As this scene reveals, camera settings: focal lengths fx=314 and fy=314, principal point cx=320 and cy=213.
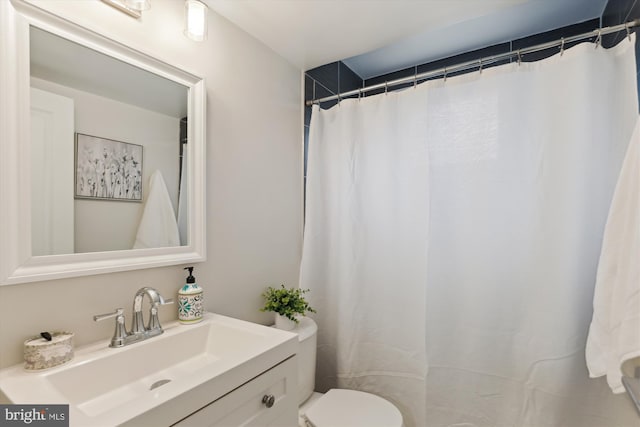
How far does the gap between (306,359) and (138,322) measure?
809mm

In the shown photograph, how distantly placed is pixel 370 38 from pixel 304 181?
88 cm

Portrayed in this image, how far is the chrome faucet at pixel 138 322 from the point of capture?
102 cm

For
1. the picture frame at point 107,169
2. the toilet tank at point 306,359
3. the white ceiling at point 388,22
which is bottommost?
the toilet tank at point 306,359

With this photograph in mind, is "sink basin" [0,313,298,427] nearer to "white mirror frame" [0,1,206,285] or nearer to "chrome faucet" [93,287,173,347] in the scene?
"chrome faucet" [93,287,173,347]

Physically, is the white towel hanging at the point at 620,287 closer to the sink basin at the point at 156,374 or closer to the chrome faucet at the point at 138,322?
the sink basin at the point at 156,374

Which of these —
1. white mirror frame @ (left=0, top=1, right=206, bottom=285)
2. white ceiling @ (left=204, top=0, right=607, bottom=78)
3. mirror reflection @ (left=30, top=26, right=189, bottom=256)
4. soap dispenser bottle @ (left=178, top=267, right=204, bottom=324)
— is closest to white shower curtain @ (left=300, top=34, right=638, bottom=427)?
white ceiling @ (left=204, top=0, right=607, bottom=78)

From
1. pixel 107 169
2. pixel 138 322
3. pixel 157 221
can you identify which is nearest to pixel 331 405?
pixel 138 322

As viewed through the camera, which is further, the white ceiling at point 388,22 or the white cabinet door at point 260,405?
the white ceiling at point 388,22

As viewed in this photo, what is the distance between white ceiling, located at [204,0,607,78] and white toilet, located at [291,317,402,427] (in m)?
1.50

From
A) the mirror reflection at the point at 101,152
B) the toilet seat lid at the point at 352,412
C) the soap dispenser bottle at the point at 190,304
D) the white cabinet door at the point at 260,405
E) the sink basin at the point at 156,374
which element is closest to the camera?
the sink basin at the point at 156,374

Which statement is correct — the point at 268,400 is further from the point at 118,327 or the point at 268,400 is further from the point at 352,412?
the point at 352,412

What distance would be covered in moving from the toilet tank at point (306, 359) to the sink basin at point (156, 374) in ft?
1.44

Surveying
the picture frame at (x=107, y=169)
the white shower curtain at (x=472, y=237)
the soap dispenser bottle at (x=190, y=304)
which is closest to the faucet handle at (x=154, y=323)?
the soap dispenser bottle at (x=190, y=304)

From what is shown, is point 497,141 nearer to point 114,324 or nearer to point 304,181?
point 304,181
